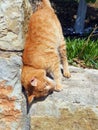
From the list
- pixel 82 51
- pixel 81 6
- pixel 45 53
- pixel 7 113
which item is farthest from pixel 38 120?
pixel 81 6

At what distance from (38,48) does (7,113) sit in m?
0.73

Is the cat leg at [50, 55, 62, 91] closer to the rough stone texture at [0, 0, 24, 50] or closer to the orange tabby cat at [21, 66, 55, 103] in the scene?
the orange tabby cat at [21, 66, 55, 103]

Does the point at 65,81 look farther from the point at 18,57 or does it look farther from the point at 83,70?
the point at 18,57

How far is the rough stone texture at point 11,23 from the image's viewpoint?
12.6 feet

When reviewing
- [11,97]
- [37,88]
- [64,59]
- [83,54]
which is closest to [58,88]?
[37,88]

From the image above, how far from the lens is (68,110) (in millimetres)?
4387

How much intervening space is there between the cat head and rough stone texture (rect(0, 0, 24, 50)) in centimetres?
43

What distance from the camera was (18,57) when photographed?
13.3ft

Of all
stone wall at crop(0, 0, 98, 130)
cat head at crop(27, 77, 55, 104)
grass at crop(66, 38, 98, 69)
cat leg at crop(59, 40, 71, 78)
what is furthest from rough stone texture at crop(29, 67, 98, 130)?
grass at crop(66, 38, 98, 69)

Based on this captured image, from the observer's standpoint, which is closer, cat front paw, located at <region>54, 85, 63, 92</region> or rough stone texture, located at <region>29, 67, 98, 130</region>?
rough stone texture, located at <region>29, 67, 98, 130</region>

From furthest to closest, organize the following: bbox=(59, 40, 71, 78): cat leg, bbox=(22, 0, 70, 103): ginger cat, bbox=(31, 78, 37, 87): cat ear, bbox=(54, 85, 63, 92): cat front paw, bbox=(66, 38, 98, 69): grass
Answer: bbox=(66, 38, 98, 69): grass < bbox=(59, 40, 71, 78): cat leg < bbox=(54, 85, 63, 92): cat front paw < bbox=(22, 0, 70, 103): ginger cat < bbox=(31, 78, 37, 87): cat ear

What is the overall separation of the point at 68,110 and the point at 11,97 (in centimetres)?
64

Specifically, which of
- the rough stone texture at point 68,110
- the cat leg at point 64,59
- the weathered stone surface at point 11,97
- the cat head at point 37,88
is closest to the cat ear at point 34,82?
the cat head at point 37,88

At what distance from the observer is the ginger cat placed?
428cm
